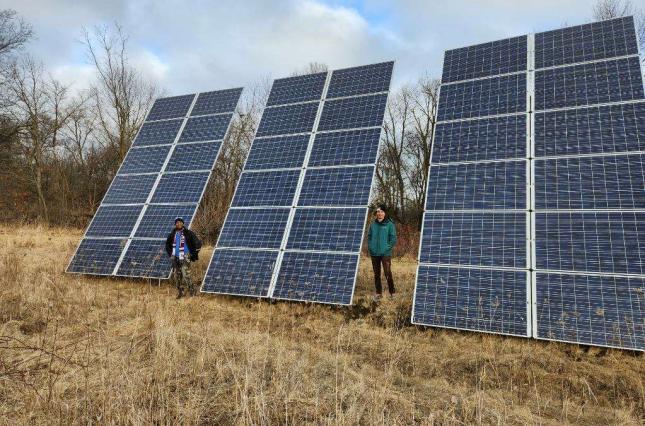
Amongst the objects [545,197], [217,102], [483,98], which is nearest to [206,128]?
[217,102]

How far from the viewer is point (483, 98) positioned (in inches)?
371

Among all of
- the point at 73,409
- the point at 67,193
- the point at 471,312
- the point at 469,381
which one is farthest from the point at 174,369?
the point at 67,193

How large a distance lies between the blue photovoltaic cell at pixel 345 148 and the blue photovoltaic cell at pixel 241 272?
269 centimetres

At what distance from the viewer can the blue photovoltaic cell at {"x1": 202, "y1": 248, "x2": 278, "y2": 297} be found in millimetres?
9141

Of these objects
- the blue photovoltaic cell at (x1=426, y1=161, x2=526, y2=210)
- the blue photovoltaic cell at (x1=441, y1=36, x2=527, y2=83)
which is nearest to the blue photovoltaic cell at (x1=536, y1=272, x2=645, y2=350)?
the blue photovoltaic cell at (x1=426, y1=161, x2=526, y2=210)

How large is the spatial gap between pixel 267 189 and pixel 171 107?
6.77 meters

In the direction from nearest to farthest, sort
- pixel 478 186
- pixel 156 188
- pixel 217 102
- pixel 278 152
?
pixel 478 186 → pixel 278 152 → pixel 156 188 → pixel 217 102

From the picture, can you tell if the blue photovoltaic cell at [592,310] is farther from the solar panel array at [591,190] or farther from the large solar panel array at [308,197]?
the large solar panel array at [308,197]

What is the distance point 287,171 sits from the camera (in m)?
10.6

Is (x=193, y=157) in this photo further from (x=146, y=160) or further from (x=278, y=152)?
(x=278, y=152)

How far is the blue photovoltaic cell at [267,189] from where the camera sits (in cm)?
1021

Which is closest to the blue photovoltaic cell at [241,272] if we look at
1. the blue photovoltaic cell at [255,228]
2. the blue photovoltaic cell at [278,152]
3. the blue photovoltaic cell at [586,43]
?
the blue photovoltaic cell at [255,228]

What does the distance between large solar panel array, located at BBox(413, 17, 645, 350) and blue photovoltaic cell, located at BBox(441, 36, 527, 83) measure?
7 cm

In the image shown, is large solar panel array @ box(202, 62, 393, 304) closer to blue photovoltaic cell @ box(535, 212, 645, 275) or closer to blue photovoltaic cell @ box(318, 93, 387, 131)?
blue photovoltaic cell @ box(318, 93, 387, 131)
